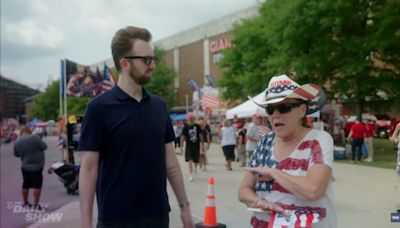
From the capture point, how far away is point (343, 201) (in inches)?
393

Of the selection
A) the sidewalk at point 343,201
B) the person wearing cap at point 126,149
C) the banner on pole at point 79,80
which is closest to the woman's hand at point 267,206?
the person wearing cap at point 126,149

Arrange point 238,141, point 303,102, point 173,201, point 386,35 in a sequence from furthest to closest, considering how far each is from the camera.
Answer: point 386,35 < point 238,141 < point 173,201 < point 303,102

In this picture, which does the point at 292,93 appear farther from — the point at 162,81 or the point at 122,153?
the point at 162,81

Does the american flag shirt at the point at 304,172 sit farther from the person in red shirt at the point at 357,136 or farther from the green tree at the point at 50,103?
the green tree at the point at 50,103

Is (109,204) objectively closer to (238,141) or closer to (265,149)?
(265,149)

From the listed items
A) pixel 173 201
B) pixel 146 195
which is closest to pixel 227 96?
pixel 173 201

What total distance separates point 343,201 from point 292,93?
780 centimetres

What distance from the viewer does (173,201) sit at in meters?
10.5

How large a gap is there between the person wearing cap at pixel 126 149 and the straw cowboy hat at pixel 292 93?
67 cm

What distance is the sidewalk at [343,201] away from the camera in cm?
827

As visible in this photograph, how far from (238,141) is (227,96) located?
1944 cm

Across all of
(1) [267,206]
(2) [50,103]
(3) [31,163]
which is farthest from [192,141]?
(2) [50,103]

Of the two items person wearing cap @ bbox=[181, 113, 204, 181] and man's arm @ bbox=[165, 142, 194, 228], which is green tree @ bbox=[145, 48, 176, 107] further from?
man's arm @ bbox=[165, 142, 194, 228]

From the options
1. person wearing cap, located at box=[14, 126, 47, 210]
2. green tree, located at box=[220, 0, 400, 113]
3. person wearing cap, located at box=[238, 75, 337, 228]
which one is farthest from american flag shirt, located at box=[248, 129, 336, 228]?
green tree, located at box=[220, 0, 400, 113]
